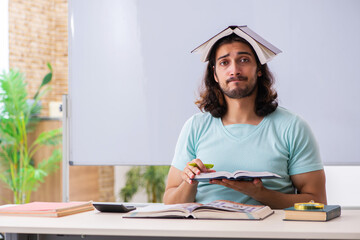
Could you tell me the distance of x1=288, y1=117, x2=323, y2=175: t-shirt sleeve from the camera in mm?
2248

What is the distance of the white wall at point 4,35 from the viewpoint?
6.05 metres

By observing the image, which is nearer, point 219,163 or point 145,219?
point 145,219

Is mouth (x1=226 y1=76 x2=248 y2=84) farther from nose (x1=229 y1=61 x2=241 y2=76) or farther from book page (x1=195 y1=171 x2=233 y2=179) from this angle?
book page (x1=195 y1=171 x2=233 y2=179)

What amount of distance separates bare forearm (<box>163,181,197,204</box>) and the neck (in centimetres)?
38

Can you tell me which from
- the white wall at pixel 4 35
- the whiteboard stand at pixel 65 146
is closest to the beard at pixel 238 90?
the whiteboard stand at pixel 65 146

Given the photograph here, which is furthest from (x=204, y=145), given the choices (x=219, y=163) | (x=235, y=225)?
(x=235, y=225)

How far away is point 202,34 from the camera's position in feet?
9.77

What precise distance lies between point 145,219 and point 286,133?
84cm

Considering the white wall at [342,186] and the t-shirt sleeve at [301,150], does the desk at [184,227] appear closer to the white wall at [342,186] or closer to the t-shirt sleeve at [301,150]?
the t-shirt sleeve at [301,150]

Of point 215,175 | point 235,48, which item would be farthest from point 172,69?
point 215,175

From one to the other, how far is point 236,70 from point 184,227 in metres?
0.97

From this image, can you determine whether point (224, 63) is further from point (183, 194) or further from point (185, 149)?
point (183, 194)

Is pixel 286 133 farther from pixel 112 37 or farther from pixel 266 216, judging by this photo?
pixel 112 37

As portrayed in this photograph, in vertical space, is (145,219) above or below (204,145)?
below
